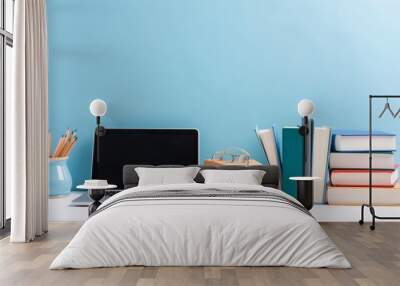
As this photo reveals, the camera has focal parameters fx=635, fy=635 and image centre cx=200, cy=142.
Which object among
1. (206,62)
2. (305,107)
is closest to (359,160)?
(305,107)

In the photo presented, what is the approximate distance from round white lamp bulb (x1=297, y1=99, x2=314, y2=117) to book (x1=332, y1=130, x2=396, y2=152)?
1.55 feet

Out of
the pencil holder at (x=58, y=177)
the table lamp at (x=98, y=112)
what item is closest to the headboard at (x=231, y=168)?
the table lamp at (x=98, y=112)

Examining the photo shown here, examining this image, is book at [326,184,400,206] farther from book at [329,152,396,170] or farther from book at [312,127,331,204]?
book at [329,152,396,170]

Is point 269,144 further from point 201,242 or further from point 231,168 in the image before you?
point 201,242

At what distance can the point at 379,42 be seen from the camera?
7207 millimetres

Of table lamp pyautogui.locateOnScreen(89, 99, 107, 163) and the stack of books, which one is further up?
table lamp pyautogui.locateOnScreen(89, 99, 107, 163)

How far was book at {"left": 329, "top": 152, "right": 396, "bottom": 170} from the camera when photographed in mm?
6891

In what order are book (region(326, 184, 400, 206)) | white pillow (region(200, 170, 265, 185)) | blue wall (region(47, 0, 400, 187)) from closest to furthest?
1. white pillow (region(200, 170, 265, 185))
2. book (region(326, 184, 400, 206))
3. blue wall (region(47, 0, 400, 187))

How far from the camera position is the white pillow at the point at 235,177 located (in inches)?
236

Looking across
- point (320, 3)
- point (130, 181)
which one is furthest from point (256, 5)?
point (130, 181)

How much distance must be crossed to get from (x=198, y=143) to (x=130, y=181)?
40.0 inches

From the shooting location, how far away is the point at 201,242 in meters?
4.33

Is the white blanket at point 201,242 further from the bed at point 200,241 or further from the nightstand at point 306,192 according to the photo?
the nightstand at point 306,192

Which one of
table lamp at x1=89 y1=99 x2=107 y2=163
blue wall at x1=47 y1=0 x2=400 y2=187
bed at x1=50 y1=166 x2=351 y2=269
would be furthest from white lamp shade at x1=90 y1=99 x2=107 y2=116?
bed at x1=50 y1=166 x2=351 y2=269
